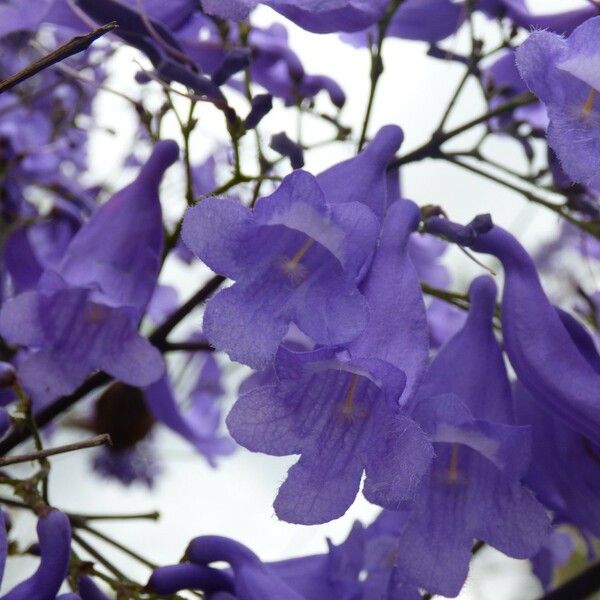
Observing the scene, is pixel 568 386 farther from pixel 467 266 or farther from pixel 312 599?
pixel 467 266

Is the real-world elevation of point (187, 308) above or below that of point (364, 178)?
Answer: below

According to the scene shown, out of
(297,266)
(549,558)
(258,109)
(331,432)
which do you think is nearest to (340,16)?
(258,109)

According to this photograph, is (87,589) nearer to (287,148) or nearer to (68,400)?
(68,400)

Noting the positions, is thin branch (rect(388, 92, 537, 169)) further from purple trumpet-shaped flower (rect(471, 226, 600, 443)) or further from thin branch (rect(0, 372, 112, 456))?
thin branch (rect(0, 372, 112, 456))

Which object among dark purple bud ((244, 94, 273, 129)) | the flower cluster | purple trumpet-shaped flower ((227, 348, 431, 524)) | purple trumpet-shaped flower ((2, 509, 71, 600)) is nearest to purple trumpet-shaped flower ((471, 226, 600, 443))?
the flower cluster

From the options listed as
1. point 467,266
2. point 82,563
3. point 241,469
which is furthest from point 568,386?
point 241,469
